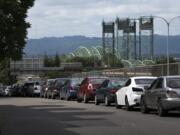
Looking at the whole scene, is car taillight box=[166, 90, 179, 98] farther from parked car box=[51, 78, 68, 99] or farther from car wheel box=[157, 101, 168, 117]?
parked car box=[51, 78, 68, 99]

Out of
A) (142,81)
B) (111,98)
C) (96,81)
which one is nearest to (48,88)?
(96,81)

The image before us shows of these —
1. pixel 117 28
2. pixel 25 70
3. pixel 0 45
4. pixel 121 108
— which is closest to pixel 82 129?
pixel 121 108

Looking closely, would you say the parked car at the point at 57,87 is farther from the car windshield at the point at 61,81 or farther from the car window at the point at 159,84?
the car window at the point at 159,84

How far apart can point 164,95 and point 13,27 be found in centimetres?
1887

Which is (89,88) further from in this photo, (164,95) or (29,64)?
(29,64)

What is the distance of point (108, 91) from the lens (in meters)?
33.3

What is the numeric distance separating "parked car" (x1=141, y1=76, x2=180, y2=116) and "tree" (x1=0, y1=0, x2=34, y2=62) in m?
15.8

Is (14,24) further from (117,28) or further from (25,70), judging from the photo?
(117,28)

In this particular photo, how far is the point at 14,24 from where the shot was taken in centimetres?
4081

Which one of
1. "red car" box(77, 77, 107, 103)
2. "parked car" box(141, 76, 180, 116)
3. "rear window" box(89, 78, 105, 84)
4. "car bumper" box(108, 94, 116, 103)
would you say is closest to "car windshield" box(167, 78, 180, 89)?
"parked car" box(141, 76, 180, 116)

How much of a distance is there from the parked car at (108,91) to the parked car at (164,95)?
24.2 feet

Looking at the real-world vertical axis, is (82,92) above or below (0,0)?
below

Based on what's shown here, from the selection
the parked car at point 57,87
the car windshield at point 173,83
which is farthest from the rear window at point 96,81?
the car windshield at point 173,83

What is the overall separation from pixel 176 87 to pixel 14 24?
751 inches
